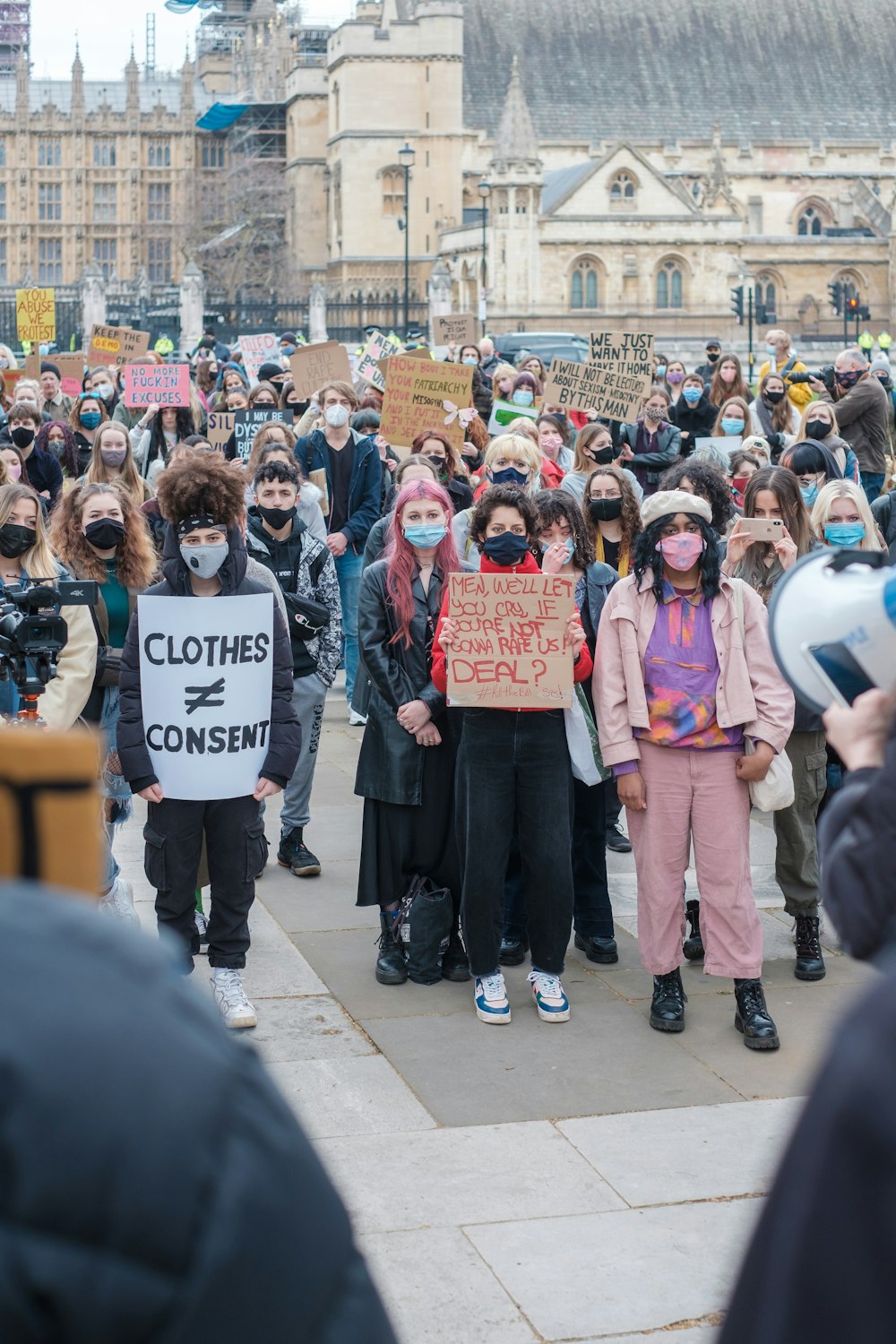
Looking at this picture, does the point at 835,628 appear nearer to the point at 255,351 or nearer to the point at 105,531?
the point at 105,531

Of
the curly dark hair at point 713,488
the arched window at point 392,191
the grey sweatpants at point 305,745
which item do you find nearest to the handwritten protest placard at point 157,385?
the grey sweatpants at point 305,745

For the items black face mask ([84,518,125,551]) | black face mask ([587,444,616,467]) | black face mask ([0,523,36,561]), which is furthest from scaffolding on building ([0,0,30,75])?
black face mask ([0,523,36,561])

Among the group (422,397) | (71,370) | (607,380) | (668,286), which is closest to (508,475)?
(422,397)

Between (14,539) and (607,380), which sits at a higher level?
(607,380)

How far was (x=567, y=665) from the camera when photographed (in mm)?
5543

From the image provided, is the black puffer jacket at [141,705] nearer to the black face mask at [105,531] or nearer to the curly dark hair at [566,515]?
the black face mask at [105,531]

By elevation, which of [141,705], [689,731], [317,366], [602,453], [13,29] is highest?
[13,29]

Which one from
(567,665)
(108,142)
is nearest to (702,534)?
(567,665)

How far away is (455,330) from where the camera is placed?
650 inches

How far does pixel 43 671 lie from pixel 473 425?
7.24 meters

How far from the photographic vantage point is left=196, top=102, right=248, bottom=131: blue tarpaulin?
92.4 metres

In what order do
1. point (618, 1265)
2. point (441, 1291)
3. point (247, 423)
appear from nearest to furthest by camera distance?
point (441, 1291) → point (618, 1265) → point (247, 423)

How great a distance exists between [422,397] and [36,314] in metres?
8.49

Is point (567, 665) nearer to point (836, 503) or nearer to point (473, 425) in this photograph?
point (836, 503)
